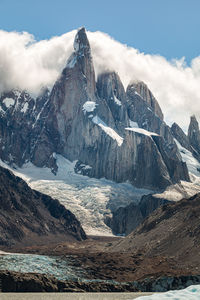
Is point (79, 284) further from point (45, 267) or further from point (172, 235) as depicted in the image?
point (172, 235)

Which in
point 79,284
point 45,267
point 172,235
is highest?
point 172,235

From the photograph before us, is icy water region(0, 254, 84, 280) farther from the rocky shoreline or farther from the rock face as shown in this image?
the rock face

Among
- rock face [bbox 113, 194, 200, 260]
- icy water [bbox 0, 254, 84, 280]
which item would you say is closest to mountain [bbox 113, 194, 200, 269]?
rock face [bbox 113, 194, 200, 260]

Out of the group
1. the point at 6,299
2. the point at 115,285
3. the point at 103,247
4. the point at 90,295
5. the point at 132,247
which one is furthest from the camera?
the point at 103,247

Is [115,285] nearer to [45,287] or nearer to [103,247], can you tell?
[45,287]

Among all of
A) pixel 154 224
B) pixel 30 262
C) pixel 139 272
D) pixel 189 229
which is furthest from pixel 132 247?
pixel 30 262

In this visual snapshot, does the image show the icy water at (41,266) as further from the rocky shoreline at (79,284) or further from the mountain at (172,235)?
the mountain at (172,235)

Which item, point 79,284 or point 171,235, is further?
point 171,235

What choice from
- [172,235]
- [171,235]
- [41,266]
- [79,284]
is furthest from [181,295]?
[171,235]
